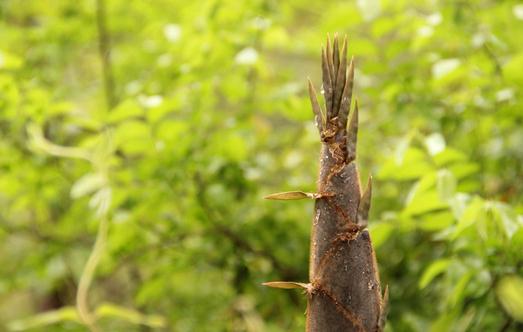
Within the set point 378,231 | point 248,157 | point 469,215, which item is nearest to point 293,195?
point 469,215

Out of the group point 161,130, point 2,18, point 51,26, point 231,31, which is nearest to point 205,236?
point 161,130

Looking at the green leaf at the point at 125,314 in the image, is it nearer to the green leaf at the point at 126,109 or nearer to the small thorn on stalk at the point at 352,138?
the green leaf at the point at 126,109

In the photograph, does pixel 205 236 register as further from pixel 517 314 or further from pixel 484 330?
pixel 517 314

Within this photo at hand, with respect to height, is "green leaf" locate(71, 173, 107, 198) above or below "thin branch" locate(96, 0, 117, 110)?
below

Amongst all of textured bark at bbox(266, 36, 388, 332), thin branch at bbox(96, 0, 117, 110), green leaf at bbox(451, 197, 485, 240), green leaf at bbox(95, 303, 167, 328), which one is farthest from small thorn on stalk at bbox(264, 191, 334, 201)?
thin branch at bbox(96, 0, 117, 110)

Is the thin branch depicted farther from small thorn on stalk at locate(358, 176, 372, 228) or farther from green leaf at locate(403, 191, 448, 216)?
small thorn on stalk at locate(358, 176, 372, 228)

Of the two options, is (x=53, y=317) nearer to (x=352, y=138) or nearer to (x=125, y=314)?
(x=125, y=314)
